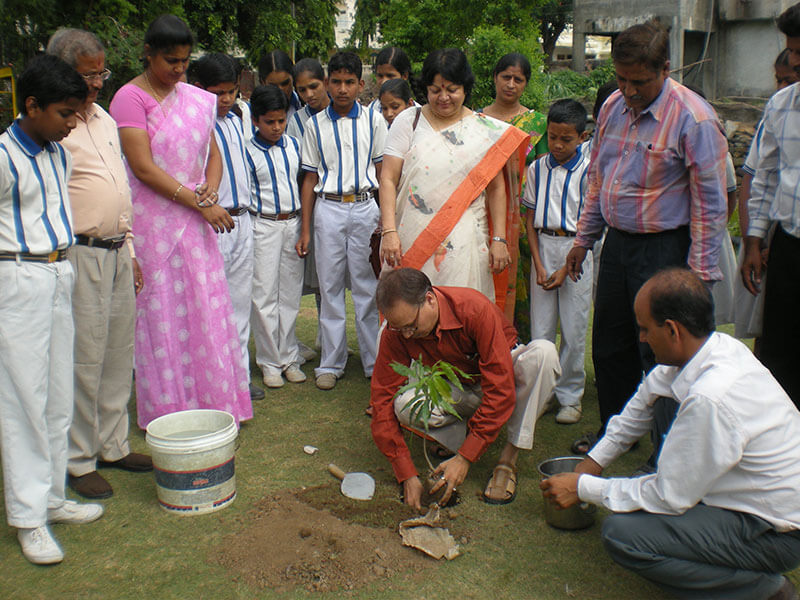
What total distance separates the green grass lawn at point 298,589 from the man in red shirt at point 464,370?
0.80ft

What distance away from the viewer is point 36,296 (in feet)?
8.96

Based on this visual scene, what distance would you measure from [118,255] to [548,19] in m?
35.3

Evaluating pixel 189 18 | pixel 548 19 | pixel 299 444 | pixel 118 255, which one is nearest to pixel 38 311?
pixel 118 255

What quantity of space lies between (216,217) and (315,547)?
1.84m

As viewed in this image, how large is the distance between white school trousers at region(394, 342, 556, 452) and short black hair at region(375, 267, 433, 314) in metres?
0.59

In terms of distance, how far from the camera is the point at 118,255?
11.1 feet

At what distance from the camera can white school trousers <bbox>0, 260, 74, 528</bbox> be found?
270 centimetres

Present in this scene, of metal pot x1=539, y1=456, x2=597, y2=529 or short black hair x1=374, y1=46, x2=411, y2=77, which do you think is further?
short black hair x1=374, y1=46, x2=411, y2=77

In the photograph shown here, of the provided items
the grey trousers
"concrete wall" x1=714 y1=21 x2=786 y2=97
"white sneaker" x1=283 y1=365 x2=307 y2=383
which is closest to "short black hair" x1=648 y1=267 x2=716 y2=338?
the grey trousers

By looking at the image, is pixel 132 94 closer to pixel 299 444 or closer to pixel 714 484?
pixel 299 444

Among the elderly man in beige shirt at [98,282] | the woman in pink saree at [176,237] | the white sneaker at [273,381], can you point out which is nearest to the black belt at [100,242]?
the elderly man in beige shirt at [98,282]

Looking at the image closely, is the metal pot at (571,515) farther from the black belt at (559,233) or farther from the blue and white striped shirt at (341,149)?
the blue and white striped shirt at (341,149)

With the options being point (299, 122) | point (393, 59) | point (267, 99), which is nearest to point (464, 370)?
point (267, 99)

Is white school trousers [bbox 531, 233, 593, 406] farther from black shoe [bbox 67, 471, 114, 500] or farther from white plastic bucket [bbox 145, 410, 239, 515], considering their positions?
black shoe [bbox 67, 471, 114, 500]
